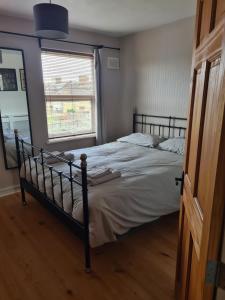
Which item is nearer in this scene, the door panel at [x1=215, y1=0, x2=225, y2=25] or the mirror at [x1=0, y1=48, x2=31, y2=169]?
the door panel at [x1=215, y1=0, x2=225, y2=25]

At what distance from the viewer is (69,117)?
417 centimetres

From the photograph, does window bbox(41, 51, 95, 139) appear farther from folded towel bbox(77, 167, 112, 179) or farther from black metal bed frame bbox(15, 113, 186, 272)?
folded towel bbox(77, 167, 112, 179)

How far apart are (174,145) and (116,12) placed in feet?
6.57

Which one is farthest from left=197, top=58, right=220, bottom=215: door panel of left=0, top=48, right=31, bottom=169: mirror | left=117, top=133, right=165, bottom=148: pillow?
left=0, top=48, right=31, bottom=169: mirror

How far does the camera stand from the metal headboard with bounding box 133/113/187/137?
3.77 m

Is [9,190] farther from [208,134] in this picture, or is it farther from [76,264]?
[208,134]

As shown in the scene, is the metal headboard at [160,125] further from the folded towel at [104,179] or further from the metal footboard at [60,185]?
the metal footboard at [60,185]

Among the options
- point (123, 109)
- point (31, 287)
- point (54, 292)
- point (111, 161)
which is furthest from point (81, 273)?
point (123, 109)

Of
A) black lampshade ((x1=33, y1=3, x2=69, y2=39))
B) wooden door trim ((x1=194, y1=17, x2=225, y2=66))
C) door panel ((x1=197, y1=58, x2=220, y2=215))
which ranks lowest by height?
door panel ((x1=197, y1=58, x2=220, y2=215))

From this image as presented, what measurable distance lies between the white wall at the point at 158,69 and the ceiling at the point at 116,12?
0.23 metres

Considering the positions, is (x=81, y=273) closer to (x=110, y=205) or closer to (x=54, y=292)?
(x=54, y=292)

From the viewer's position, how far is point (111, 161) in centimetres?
301

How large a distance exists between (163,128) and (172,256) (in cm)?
235

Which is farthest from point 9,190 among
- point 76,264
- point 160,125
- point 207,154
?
point 207,154
